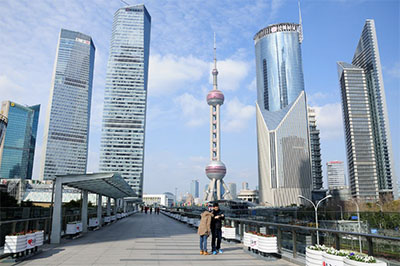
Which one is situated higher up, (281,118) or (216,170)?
(281,118)

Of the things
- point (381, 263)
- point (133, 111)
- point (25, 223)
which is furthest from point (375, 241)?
point (133, 111)

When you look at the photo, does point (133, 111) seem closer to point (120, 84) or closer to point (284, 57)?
point (120, 84)

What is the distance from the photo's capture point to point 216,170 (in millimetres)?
158500

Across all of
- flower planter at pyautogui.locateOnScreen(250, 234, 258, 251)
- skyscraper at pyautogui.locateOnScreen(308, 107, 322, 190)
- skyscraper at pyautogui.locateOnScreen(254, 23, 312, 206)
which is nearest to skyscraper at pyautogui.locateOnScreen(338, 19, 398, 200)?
skyscraper at pyautogui.locateOnScreen(308, 107, 322, 190)

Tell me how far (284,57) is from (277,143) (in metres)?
56.0

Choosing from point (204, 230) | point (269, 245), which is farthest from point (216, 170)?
point (269, 245)

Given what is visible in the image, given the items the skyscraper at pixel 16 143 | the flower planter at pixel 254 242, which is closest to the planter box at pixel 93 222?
the flower planter at pixel 254 242

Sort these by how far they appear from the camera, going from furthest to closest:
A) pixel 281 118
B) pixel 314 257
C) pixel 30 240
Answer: pixel 281 118
pixel 30 240
pixel 314 257

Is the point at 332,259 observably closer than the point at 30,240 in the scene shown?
Yes

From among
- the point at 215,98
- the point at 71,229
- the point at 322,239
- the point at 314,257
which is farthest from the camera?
the point at 215,98

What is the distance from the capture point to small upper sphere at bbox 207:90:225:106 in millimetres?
163250

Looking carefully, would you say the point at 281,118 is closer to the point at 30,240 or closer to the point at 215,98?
the point at 215,98

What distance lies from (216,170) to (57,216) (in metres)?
146

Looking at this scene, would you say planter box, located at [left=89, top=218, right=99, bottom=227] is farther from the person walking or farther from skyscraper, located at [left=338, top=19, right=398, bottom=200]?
skyscraper, located at [left=338, top=19, right=398, bottom=200]
